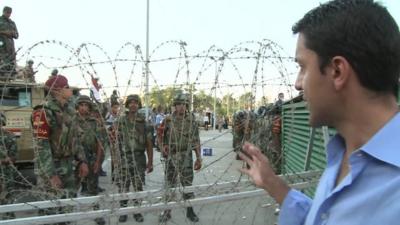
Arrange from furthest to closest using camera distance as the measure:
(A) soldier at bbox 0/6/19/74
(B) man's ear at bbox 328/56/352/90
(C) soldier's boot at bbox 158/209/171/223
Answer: (A) soldier at bbox 0/6/19/74 < (C) soldier's boot at bbox 158/209/171/223 < (B) man's ear at bbox 328/56/352/90

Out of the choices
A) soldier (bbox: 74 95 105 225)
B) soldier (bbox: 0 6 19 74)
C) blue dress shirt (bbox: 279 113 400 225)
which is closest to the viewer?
blue dress shirt (bbox: 279 113 400 225)

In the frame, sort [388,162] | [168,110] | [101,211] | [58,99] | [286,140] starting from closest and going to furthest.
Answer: [388,162] < [101,211] < [168,110] < [58,99] < [286,140]

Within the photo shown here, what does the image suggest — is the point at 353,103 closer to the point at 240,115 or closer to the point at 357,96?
the point at 357,96

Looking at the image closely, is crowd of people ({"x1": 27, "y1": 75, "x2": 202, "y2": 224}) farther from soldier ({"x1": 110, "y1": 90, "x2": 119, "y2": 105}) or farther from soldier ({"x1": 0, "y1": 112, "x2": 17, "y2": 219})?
soldier ({"x1": 0, "y1": 112, "x2": 17, "y2": 219})

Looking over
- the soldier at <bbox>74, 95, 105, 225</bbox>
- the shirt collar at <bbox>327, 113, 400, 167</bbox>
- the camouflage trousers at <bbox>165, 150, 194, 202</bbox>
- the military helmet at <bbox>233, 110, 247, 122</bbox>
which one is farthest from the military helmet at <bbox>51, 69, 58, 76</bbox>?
the shirt collar at <bbox>327, 113, 400, 167</bbox>

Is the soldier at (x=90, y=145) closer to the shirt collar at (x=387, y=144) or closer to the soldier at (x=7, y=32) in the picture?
the soldier at (x=7, y=32)

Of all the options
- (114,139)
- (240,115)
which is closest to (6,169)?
(114,139)

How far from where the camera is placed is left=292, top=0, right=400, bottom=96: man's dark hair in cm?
101

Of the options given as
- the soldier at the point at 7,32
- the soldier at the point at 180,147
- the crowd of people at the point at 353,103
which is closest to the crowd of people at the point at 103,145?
the soldier at the point at 180,147

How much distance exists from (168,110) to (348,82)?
334 centimetres

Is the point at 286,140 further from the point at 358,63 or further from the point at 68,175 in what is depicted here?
the point at 358,63

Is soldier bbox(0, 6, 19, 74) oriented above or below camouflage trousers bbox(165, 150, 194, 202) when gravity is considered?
above

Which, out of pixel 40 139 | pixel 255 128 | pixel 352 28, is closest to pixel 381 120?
pixel 352 28

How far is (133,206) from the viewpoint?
9.78ft
